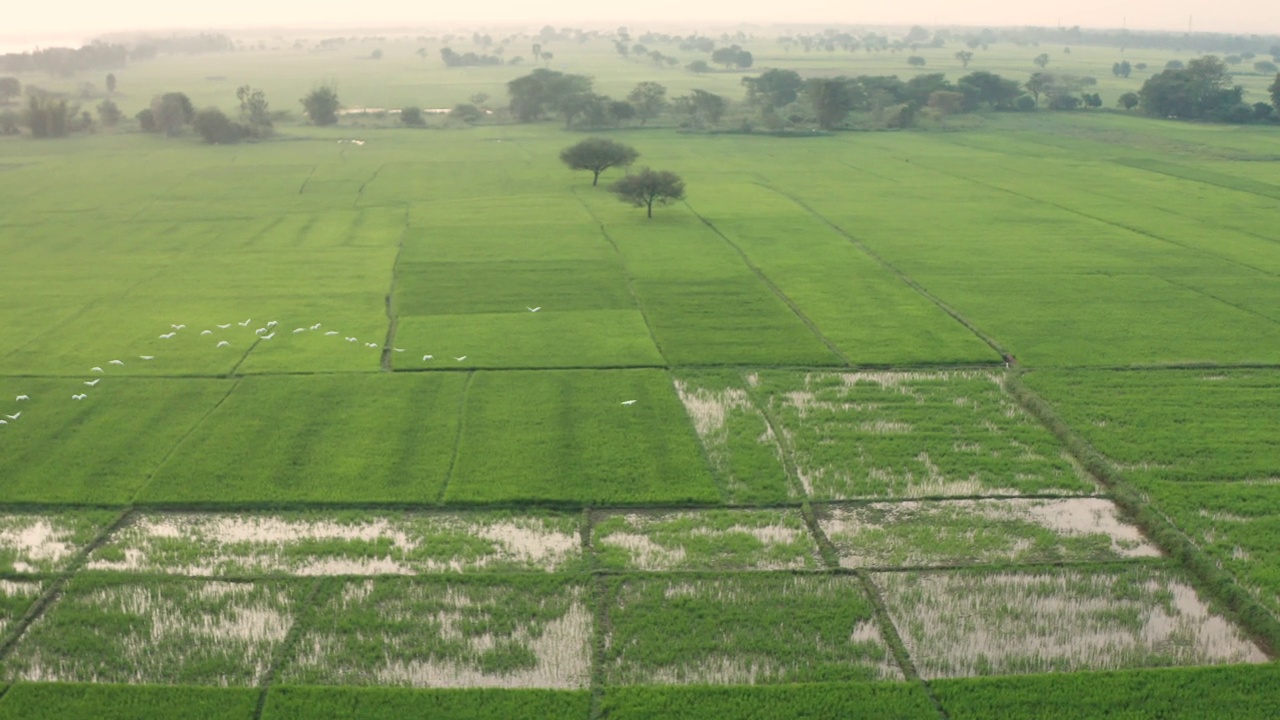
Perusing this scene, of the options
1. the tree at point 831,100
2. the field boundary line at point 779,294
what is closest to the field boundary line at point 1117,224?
the field boundary line at point 779,294

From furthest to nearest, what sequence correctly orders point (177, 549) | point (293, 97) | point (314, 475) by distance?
point (293, 97) → point (314, 475) → point (177, 549)

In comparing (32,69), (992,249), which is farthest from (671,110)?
(32,69)

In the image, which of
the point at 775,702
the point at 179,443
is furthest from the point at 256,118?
the point at 775,702

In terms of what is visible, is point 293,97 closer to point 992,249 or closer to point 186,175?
point 186,175

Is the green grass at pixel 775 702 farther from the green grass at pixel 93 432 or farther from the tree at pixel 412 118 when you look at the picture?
the tree at pixel 412 118

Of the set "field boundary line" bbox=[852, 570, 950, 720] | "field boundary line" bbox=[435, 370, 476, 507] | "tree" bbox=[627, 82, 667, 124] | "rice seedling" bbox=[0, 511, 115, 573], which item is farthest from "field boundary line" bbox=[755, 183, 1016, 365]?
"tree" bbox=[627, 82, 667, 124]
